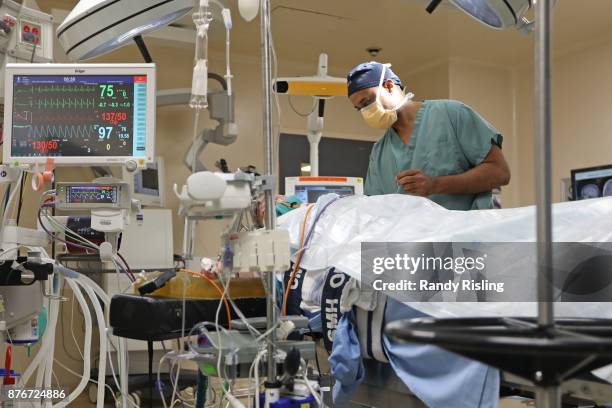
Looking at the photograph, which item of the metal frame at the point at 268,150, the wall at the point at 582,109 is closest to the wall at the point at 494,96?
the wall at the point at 582,109

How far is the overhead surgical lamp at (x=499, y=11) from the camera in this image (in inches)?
56.9

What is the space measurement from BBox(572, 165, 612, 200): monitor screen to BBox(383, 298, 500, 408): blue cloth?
3.27 m

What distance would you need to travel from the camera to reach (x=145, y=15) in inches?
62.4

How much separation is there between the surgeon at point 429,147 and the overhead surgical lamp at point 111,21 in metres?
0.77

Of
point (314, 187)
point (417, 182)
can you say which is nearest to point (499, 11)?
point (417, 182)

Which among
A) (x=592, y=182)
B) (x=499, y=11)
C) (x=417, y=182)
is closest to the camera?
(x=499, y=11)

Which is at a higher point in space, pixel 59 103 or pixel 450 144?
pixel 59 103

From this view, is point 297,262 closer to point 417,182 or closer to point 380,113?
point 417,182

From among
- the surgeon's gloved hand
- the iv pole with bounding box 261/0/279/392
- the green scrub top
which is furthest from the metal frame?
the green scrub top

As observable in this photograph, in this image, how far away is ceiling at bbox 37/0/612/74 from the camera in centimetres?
430

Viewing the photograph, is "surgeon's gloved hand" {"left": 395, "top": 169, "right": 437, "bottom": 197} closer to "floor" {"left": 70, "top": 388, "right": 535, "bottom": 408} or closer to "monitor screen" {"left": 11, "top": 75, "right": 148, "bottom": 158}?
"floor" {"left": 70, "top": 388, "right": 535, "bottom": 408}

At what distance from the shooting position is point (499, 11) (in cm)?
146

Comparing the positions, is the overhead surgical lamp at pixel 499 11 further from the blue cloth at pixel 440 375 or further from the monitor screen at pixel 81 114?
the monitor screen at pixel 81 114

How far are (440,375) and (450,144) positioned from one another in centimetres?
91
